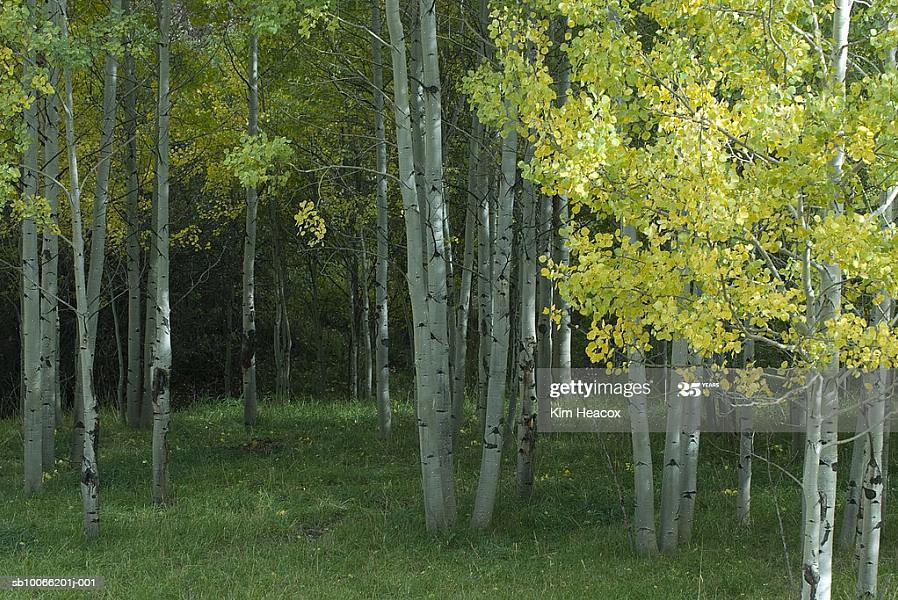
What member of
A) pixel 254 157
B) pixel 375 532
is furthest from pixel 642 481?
pixel 254 157

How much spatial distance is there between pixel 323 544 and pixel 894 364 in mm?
5155

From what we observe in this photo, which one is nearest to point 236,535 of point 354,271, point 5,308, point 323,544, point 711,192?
point 323,544

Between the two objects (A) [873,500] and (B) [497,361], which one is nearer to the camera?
→ (A) [873,500]

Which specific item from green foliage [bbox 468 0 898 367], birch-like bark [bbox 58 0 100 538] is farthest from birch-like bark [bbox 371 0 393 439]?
green foliage [bbox 468 0 898 367]

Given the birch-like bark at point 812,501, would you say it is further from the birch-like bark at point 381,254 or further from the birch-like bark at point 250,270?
the birch-like bark at point 250,270

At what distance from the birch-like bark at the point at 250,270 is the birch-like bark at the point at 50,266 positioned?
3.34m

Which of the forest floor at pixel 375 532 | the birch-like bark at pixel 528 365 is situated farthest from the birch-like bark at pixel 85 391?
the birch-like bark at pixel 528 365

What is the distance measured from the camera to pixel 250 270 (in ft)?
46.4

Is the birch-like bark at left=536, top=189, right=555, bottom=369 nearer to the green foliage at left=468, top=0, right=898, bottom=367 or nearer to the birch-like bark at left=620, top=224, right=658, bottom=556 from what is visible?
the birch-like bark at left=620, top=224, right=658, bottom=556

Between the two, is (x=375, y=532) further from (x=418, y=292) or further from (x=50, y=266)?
(x=50, y=266)

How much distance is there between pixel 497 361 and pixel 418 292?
973mm

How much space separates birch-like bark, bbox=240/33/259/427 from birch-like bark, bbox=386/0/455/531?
554 centimetres

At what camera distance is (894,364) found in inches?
178

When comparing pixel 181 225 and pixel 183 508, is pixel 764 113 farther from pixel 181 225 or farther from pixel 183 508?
pixel 181 225
